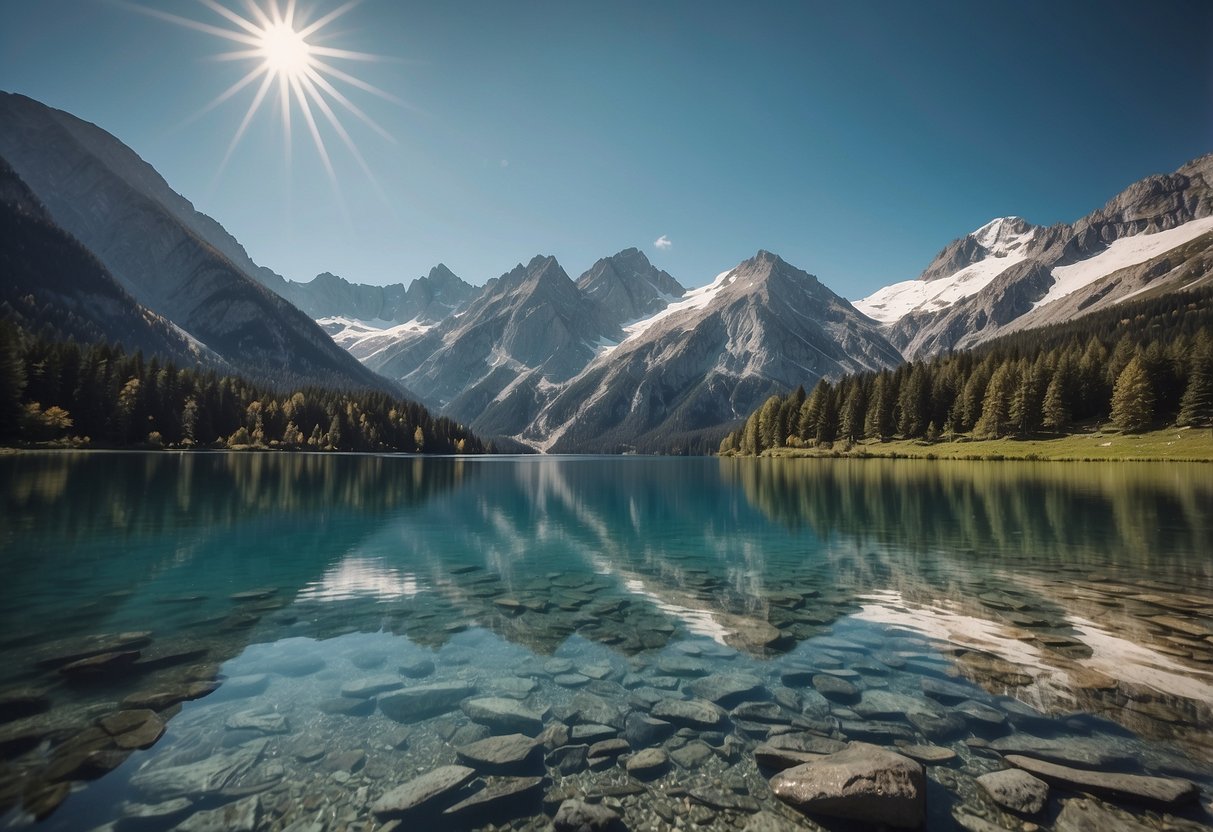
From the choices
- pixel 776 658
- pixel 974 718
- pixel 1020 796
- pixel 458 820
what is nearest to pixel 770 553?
pixel 776 658

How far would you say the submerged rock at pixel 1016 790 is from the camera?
26.8 ft

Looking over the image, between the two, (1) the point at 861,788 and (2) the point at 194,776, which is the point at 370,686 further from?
(1) the point at 861,788

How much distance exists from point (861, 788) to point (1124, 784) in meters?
4.25

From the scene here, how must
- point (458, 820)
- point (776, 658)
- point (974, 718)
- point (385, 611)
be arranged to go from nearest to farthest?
point (458, 820) < point (974, 718) < point (776, 658) < point (385, 611)

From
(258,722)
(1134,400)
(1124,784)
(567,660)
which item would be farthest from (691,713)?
(1134,400)

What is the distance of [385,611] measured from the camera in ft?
62.6

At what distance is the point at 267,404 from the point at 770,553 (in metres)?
176

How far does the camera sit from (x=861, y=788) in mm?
8289

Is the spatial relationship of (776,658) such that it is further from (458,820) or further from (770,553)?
(770,553)

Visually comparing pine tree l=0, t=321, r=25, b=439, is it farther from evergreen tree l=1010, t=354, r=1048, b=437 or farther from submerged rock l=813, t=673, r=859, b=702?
evergreen tree l=1010, t=354, r=1048, b=437

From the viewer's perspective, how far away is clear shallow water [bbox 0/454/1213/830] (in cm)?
897

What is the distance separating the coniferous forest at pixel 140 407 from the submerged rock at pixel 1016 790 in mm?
137217

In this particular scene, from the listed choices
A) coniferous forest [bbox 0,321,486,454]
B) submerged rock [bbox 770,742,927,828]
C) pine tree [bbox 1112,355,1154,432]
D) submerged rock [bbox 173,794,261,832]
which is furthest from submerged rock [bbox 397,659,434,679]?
pine tree [bbox 1112,355,1154,432]

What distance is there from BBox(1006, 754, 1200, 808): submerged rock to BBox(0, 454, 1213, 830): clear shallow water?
1.10 feet
